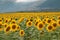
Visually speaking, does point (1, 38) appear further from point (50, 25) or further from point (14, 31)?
point (50, 25)

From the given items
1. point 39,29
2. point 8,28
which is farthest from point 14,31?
point 39,29

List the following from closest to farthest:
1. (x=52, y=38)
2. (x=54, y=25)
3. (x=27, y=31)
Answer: (x=52, y=38), (x=54, y=25), (x=27, y=31)

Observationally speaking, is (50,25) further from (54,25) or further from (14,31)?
(14,31)

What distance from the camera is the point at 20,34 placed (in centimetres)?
500

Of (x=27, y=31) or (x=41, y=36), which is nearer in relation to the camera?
(x=41, y=36)

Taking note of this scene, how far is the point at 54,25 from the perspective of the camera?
5133mm

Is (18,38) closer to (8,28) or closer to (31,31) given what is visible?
(8,28)

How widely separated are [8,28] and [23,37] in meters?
0.40

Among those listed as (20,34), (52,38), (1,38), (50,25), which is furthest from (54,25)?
(1,38)

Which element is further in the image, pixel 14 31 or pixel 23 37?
pixel 14 31

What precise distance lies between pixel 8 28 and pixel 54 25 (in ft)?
3.12

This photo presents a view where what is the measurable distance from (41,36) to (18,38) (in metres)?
0.45

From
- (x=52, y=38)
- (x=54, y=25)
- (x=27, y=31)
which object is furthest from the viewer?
(x=27, y=31)

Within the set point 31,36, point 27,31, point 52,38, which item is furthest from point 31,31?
point 52,38
